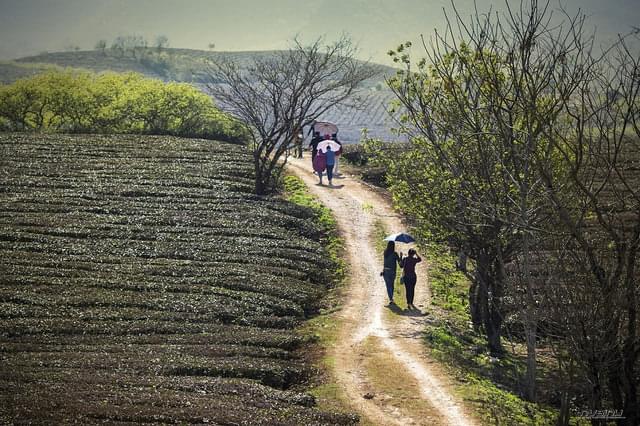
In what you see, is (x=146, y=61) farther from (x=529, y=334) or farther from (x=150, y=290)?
(x=529, y=334)

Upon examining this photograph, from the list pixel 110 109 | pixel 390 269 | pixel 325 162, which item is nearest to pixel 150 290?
pixel 390 269

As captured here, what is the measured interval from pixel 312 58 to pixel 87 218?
18655 mm

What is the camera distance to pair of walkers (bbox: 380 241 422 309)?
3012 cm

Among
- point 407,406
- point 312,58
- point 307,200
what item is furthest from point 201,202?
point 407,406

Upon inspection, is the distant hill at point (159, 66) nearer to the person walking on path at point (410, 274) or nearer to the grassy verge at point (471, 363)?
the grassy verge at point (471, 363)

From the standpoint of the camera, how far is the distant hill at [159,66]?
121 metres

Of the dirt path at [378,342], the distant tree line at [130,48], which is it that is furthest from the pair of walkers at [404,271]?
the distant tree line at [130,48]

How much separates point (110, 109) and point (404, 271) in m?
46.3

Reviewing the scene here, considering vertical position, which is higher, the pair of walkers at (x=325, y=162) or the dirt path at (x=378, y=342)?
the pair of walkers at (x=325, y=162)

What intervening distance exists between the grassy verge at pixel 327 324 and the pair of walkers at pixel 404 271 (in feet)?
7.33

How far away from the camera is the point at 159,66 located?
160 metres

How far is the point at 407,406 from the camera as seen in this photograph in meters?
20.6

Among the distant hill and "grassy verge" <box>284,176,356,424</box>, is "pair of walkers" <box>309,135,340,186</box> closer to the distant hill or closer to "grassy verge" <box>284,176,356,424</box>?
"grassy verge" <box>284,176,356,424</box>

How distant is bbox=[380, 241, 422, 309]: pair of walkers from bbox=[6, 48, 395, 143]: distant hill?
3184 inches
